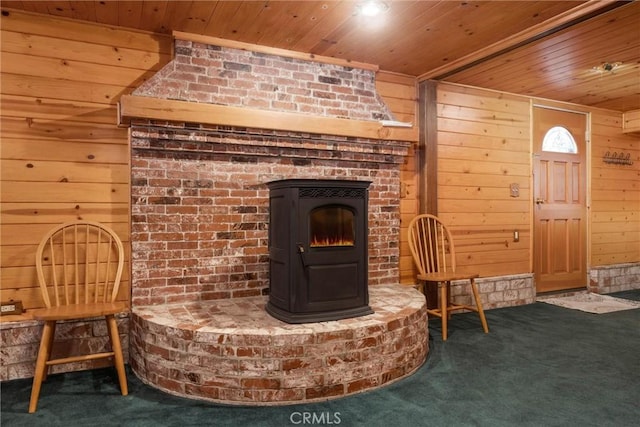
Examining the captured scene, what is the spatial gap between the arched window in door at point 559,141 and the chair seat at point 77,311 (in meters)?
4.58

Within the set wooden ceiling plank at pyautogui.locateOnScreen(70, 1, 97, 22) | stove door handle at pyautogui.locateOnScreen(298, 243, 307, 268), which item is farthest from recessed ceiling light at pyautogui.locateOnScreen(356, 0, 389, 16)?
wooden ceiling plank at pyautogui.locateOnScreen(70, 1, 97, 22)

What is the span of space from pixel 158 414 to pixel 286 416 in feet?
2.13

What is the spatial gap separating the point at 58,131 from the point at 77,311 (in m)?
1.20

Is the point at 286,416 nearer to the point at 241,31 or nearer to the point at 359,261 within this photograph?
the point at 359,261

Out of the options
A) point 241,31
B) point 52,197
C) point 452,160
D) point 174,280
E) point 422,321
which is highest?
point 241,31

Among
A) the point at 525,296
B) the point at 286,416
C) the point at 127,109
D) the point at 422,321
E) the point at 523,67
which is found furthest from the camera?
the point at 525,296

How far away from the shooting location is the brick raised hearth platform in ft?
7.52

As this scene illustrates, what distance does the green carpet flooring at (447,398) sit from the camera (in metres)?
2.10

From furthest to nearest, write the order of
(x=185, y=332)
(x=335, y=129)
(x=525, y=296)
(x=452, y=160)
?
1. (x=525, y=296)
2. (x=452, y=160)
3. (x=335, y=129)
4. (x=185, y=332)

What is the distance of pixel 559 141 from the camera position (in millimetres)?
4992

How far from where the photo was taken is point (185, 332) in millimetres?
2354

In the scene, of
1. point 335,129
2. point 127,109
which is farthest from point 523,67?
point 127,109

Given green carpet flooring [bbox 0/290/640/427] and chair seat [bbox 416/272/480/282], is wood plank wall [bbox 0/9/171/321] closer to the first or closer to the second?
green carpet flooring [bbox 0/290/640/427]

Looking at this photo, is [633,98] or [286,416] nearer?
[286,416]
